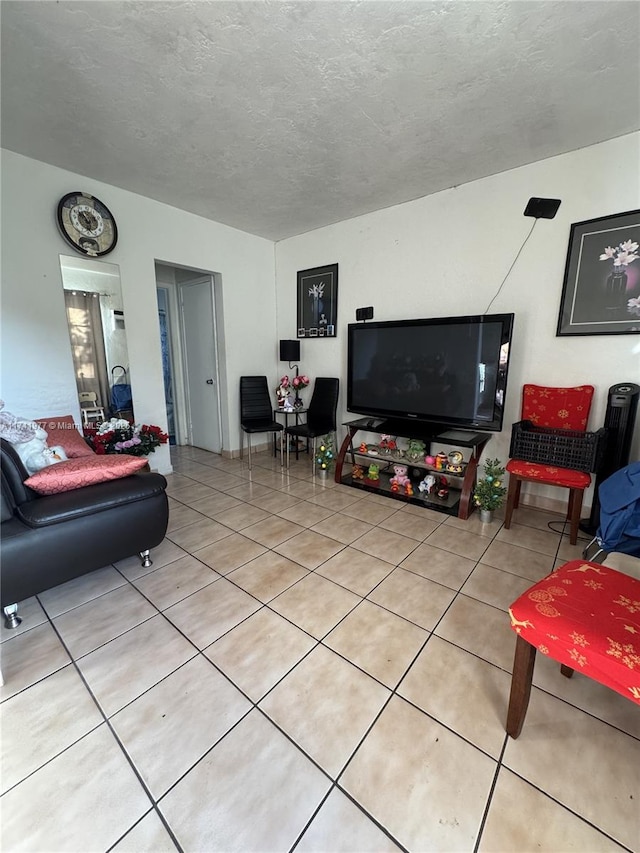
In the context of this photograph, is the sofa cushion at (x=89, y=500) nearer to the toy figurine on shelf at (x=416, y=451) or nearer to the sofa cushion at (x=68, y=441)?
the sofa cushion at (x=68, y=441)

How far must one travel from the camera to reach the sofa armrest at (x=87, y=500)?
1.61 m

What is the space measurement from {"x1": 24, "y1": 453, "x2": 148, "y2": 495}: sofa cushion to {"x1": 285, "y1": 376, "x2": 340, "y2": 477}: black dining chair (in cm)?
195

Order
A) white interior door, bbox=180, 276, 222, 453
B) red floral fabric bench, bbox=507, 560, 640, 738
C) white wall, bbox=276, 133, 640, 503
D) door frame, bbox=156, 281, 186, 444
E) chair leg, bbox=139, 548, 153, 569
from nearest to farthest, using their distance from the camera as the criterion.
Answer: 1. red floral fabric bench, bbox=507, 560, 640, 738
2. chair leg, bbox=139, 548, 153, 569
3. white wall, bbox=276, 133, 640, 503
4. white interior door, bbox=180, 276, 222, 453
5. door frame, bbox=156, 281, 186, 444

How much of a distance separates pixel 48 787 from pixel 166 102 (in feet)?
10.2

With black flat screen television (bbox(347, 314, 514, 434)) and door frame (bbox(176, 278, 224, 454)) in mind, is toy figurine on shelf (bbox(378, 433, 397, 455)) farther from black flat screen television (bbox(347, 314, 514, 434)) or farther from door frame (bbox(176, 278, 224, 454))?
door frame (bbox(176, 278, 224, 454))

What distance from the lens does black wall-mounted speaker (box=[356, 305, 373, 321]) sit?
3566 millimetres

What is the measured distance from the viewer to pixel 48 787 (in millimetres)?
1013

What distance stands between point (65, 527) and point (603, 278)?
3618 millimetres

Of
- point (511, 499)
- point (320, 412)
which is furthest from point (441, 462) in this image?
point (320, 412)

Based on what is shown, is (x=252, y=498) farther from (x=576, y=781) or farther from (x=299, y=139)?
(x=299, y=139)

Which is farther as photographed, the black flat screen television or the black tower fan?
the black flat screen television

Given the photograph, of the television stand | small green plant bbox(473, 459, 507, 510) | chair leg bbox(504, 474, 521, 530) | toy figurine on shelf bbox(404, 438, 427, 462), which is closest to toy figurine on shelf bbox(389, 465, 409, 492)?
the television stand

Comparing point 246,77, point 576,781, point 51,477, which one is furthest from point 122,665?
point 246,77

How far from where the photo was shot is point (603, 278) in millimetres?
2365
